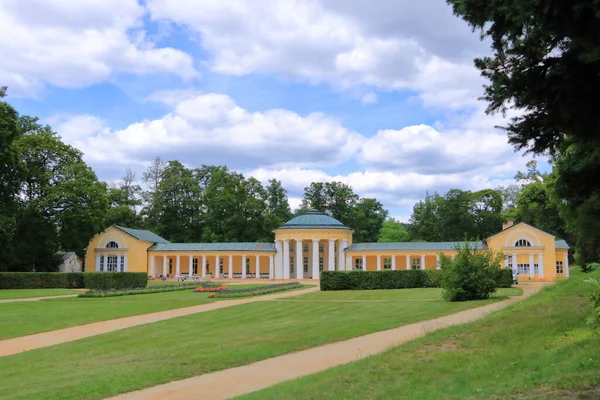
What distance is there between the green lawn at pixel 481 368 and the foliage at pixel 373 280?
2498 cm

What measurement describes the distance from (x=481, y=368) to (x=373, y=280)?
96.9 feet

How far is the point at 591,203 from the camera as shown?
9766 mm

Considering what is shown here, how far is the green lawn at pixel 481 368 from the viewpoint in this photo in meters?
6.23

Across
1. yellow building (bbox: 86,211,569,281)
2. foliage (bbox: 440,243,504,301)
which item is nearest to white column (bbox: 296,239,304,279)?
yellow building (bbox: 86,211,569,281)

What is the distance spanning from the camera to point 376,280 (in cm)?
3728

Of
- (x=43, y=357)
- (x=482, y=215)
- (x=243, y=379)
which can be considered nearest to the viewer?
(x=243, y=379)

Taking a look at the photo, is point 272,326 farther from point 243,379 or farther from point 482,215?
point 482,215

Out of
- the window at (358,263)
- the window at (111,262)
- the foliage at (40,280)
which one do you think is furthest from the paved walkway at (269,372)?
the window at (111,262)

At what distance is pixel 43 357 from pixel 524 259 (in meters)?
47.9

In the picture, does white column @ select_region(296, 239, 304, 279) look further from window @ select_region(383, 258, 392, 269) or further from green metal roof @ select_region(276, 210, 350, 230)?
window @ select_region(383, 258, 392, 269)

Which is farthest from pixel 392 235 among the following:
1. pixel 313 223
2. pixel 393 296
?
pixel 393 296

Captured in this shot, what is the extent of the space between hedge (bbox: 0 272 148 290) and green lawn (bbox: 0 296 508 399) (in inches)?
900

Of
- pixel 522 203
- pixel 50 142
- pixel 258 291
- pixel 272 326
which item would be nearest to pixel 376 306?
pixel 272 326

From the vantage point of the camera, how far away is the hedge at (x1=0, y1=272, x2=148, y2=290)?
40.4m
